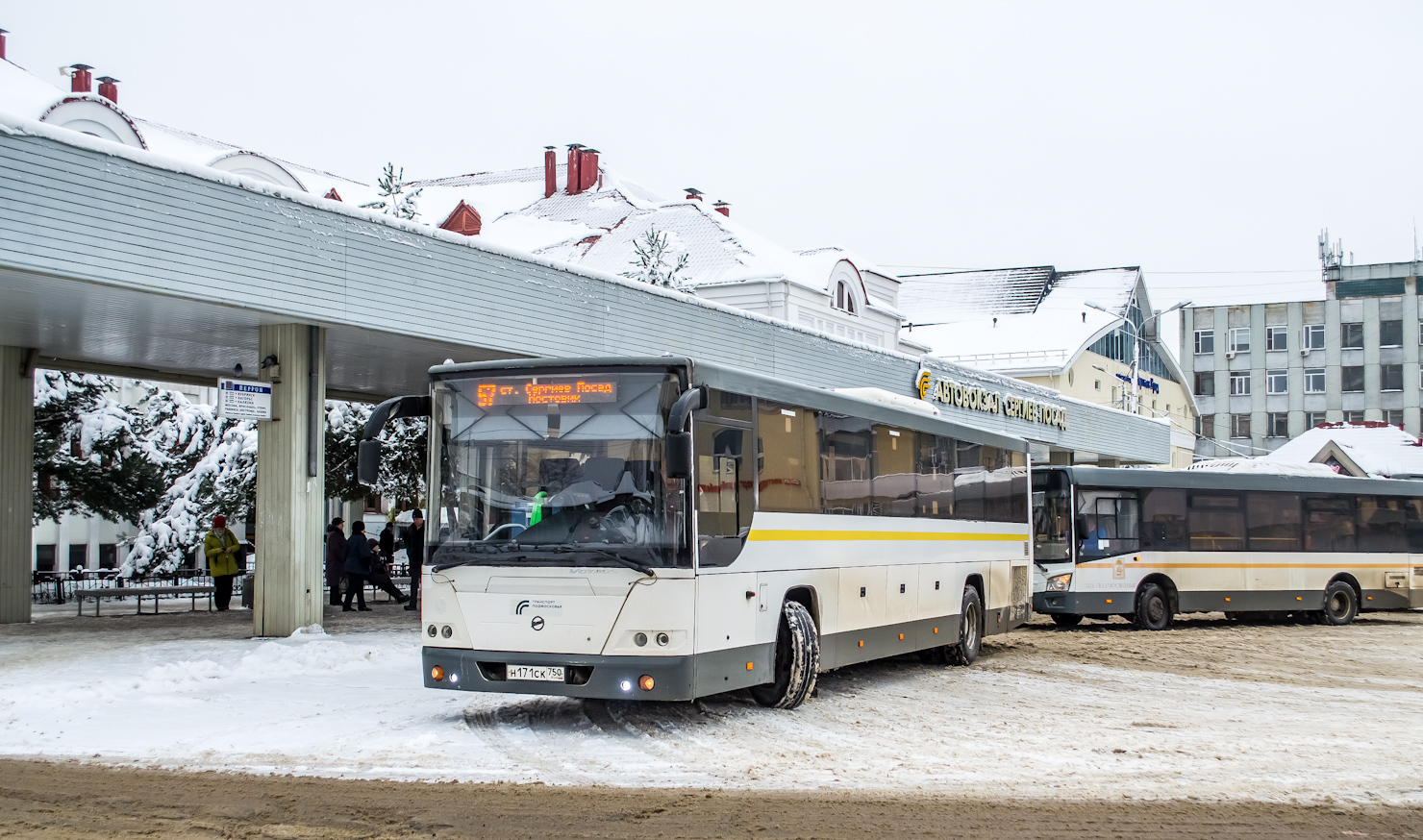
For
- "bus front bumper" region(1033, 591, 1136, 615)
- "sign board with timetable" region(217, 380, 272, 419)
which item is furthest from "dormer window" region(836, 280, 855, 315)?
"sign board with timetable" region(217, 380, 272, 419)

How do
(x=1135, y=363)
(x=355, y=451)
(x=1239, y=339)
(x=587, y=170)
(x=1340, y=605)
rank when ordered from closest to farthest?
(x=1340, y=605), (x=355, y=451), (x=587, y=170), (x=1135, y=363), (x=1239, y=339)

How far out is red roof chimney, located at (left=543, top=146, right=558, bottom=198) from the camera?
54.7m

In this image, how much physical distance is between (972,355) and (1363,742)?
52.6 m

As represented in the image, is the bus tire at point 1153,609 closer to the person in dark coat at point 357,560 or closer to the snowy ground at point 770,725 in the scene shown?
the snowy ground at point 770,725

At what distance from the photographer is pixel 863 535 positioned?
14.1m

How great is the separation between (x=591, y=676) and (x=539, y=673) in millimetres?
417

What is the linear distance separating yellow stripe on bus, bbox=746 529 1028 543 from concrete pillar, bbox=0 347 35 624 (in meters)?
13.0

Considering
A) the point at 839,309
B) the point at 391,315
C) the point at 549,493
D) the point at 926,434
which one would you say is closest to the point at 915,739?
the point at 549,493

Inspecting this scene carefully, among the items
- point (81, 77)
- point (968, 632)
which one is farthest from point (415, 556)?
point (81, 77)

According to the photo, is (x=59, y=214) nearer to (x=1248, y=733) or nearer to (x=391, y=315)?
(x=391, y=315)

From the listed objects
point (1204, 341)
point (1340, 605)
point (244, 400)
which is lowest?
point (1340, 605)

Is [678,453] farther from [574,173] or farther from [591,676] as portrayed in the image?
[574,173]

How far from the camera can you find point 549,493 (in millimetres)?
10750

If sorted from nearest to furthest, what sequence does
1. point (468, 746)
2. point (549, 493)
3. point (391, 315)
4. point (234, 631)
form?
point (468, 746), point (549, 493), point (391, 315), point (234, 631)
